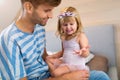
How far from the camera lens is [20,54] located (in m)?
1.36

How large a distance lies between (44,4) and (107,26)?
1.17 meters

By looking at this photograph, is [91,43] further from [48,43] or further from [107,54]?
[48,43]

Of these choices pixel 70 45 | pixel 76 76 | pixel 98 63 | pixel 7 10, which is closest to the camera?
pixel 76 76

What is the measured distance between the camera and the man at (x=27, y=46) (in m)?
1.32

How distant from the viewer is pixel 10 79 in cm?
133

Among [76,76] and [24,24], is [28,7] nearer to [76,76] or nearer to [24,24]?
[24,24]

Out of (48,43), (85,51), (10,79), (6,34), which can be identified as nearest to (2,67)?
(10,79)

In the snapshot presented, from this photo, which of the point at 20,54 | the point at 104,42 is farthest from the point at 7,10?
the point at 20,54

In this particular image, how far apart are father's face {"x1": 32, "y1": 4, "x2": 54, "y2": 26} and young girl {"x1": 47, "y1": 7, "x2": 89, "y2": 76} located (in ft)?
0.71

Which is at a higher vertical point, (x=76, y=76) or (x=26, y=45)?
(x=26, y=45)

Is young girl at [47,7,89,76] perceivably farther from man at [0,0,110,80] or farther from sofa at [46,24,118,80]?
sofa at [46,24,118,80]

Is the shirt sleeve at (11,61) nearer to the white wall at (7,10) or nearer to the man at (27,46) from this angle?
the man at (27,46)

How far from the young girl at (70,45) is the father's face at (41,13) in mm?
217

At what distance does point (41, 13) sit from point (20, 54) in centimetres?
26
